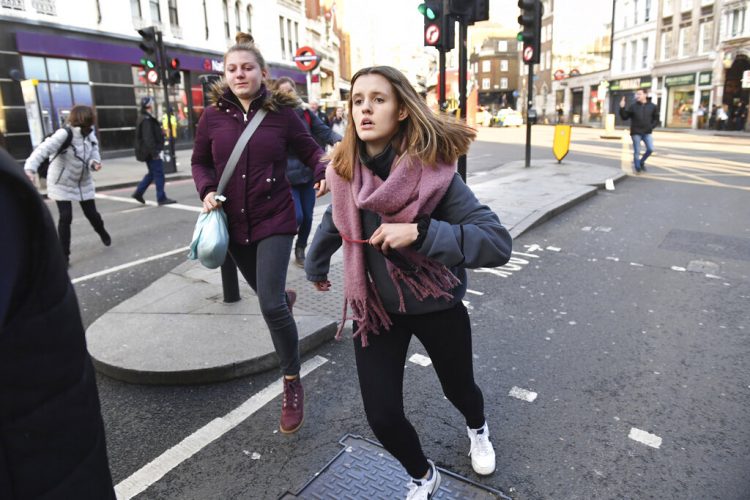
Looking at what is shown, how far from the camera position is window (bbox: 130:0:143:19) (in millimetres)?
22969

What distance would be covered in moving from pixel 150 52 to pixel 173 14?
11.7m

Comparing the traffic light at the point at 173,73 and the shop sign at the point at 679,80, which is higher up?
the shop sign at the point at 679,80

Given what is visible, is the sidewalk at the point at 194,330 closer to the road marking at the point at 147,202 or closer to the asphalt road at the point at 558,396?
the asphalt road at the point at 558,396

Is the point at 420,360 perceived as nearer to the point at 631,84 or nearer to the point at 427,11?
the point at 427,11

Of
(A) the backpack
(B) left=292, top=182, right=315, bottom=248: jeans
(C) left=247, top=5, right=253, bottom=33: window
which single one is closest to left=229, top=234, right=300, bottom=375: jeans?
(B) left=292, top=182, right=315, bottom=248: jeans

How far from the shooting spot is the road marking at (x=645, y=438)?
2885mm

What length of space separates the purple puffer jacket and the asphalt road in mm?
1097

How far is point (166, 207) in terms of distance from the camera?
10445 millimetres

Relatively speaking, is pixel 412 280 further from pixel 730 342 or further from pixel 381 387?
pixel 730 342

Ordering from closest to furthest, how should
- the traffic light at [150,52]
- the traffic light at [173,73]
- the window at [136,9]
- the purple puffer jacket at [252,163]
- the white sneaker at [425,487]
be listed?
the white sneaker at [425,487]
the purple puffer jacket at [252,163]
the traffic light at [150,52]
the traffic light at [173,73]
the window at [136,9]

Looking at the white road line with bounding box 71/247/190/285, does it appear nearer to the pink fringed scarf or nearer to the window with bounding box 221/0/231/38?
the pink fringed scarf

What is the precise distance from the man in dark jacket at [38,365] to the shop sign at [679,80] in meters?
45.1

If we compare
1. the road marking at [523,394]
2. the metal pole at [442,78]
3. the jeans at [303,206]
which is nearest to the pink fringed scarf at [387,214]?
the road marking at [523,394]

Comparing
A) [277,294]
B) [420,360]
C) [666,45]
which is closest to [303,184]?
[420,360]
